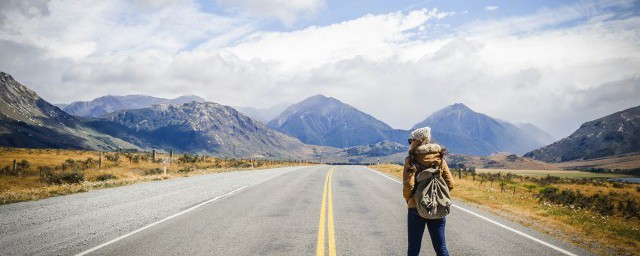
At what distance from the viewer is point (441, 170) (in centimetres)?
549

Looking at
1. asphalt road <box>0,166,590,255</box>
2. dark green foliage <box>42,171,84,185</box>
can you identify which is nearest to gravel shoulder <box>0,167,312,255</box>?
asphalt road <box>0,166,590,255</box>

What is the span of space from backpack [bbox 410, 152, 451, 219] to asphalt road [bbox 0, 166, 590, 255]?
1.89m

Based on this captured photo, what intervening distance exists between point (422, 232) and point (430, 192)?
61cm

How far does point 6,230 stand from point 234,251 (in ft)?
17.8

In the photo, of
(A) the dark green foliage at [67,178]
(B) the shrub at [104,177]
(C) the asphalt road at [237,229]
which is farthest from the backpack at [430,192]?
(B) the shrub at [104,177]

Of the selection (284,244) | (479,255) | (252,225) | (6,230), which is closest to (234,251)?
(284,244)

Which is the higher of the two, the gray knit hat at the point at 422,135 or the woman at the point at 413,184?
the gray knit hat at the point at 422,135

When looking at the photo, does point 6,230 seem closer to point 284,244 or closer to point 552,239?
point 284,244

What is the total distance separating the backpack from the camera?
5223mm

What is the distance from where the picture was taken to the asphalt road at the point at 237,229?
7.00 m

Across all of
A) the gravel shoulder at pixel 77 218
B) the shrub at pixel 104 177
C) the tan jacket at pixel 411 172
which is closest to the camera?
the tan jacket at pixel 411 172

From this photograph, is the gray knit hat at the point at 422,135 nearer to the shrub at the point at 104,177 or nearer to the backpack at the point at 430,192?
the backpack at the point at 430,192

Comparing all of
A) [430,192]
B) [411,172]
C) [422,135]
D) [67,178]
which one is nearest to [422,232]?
[430,192]

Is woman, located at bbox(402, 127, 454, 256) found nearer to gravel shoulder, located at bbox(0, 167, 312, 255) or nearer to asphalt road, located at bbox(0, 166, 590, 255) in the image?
asphalt road, located at bbox(0, 166, 590, 255)
